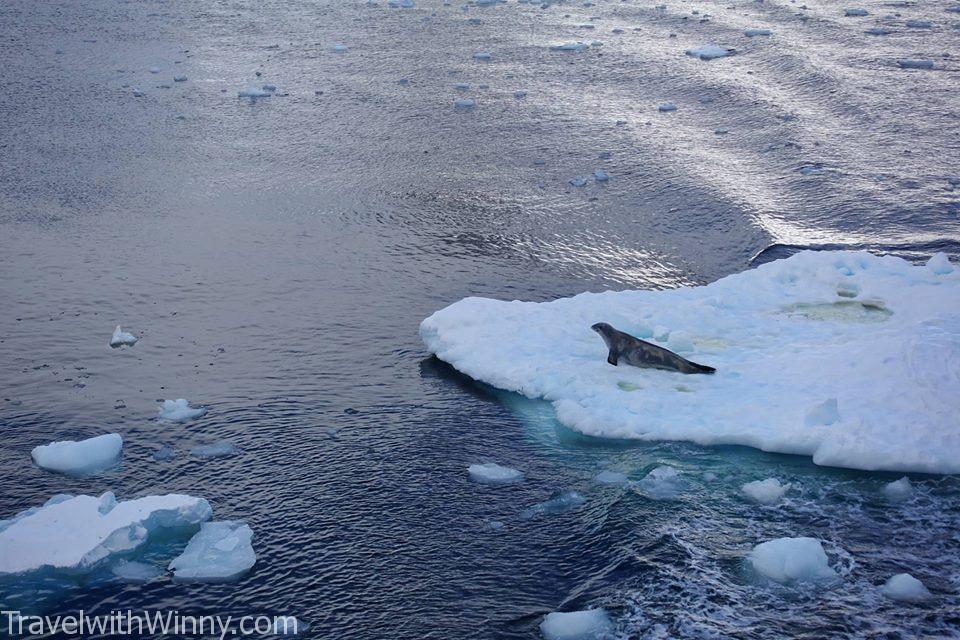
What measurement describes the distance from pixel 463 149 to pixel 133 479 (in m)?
7.10

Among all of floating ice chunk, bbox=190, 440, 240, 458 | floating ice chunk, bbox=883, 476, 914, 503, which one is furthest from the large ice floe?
floating ice chunk, bbox=190, 440, 240, 458

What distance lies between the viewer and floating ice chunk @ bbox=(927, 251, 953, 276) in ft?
28.2

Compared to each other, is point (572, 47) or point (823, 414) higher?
point (572, 47)

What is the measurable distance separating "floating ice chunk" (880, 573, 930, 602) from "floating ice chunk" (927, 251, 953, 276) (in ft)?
13.7

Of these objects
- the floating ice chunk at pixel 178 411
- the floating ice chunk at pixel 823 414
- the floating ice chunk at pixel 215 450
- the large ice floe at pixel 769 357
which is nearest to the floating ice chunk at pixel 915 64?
the large ice floe at pixel 769 357

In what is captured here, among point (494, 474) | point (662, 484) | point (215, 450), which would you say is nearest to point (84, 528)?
point (215, 450)

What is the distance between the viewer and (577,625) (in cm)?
495

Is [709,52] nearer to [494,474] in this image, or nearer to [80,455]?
[494,474]

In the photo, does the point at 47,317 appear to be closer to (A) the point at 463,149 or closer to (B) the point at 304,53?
(A) the point at 463,149

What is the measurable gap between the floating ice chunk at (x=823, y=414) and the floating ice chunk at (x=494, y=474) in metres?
1.95

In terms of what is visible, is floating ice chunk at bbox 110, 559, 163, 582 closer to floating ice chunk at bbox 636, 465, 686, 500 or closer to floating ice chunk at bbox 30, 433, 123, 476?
floating ice chunk at bbox 30, 433, 123, 476

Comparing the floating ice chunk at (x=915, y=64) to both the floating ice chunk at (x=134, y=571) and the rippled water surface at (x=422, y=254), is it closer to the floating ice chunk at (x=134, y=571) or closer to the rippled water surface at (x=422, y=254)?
the rippled water surface at (x=422, y=254)

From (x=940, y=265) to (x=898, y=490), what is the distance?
10.8 ft

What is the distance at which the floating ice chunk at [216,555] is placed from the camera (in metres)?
5.40
